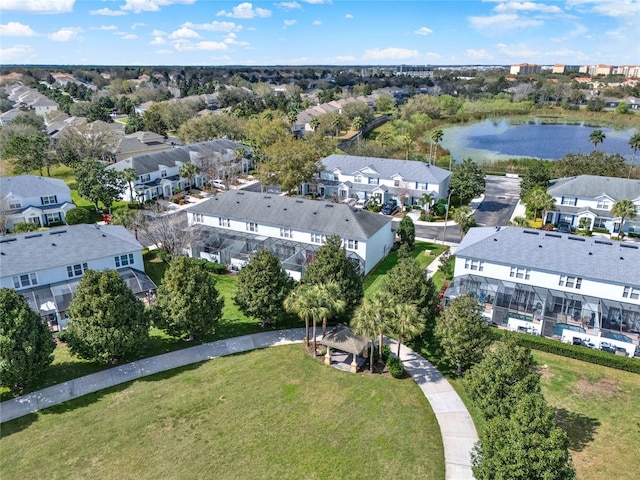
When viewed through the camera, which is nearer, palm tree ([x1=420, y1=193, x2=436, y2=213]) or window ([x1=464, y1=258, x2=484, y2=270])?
window ([x1=464, y1=258, x2=484, y2=270])

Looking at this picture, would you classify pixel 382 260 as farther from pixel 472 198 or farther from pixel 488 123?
pixel 488 123

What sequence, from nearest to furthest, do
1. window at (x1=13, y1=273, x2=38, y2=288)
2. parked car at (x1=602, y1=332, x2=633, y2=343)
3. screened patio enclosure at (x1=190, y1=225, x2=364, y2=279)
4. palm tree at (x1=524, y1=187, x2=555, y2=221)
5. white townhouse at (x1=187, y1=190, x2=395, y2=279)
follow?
parked car at (x1=602, y1=332, x2=633, y2=343), window at (x1=13, y1=273, x2=38, y2=288), screened patio enclosure at (x1=190, y1=225, x2=364, y2=279), white townhouse at (x1=187, y1=190, x2=395, y2=279), palm tree at (x1=524, y1=187, x2=555, y2=221)

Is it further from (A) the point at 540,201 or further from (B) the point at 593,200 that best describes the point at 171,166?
(B) the point at 593,200

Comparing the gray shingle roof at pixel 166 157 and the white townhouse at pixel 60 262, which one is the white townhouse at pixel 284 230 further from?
the gray shingle roof at pixel 166 157

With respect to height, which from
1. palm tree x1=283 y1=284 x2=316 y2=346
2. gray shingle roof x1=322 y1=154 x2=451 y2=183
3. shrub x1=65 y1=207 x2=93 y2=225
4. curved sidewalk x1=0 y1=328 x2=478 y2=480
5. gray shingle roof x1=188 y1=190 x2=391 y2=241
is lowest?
curved sidewalk x1=0 y1=328 x2=478 y2=480

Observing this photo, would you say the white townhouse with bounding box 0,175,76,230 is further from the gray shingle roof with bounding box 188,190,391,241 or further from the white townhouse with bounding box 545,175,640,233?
the white townhouse with bounding box 545,175,640,233

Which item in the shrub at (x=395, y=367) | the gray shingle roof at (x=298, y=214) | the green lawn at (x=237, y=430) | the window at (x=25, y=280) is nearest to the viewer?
the green lawn at (x=237, y=430)

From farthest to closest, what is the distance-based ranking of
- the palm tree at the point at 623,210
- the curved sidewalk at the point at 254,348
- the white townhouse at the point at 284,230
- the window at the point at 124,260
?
the palm tree at the point at 623,210 → the white townhouse at the point at 284,230 → the window at the point at 124,260 → the curved sidewalk at the point at 254,348

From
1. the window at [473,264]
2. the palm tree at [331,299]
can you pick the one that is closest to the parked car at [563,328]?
the window at [473,264]

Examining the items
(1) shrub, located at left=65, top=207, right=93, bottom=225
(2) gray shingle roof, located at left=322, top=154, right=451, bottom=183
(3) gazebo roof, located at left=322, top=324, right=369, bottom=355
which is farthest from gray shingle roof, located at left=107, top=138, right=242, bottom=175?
(3) gazebo roof, located at left=322, top=324, right=369, bottom=355
